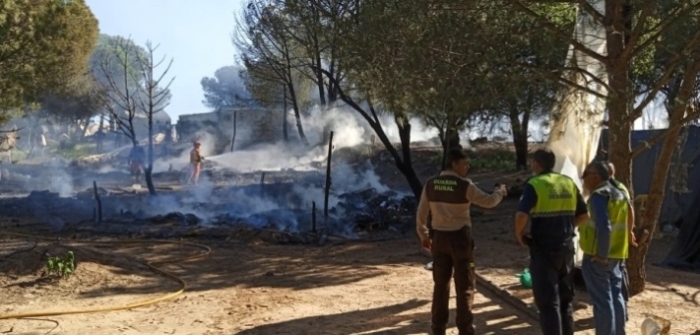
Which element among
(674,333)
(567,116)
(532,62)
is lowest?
(674,333)

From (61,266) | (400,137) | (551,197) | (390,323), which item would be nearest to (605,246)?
(551,197)

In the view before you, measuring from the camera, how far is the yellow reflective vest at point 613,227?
19.7 ft

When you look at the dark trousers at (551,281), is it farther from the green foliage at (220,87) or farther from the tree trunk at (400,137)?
the green foliage at (220,87)

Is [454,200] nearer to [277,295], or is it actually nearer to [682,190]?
[277,295]

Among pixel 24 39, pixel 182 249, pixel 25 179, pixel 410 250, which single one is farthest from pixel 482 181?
pixel 25 179

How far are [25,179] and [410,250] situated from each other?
26283 mm

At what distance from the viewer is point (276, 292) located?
945 centimetres

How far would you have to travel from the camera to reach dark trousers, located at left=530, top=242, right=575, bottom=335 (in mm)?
5895

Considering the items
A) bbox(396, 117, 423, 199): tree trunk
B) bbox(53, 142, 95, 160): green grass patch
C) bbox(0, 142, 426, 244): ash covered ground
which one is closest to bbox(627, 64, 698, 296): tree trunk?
bbox(0, 142, 426, 244): ash covered ground

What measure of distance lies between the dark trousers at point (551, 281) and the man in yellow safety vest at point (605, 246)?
17 centimetres

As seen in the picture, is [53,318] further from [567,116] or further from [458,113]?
[567,116]

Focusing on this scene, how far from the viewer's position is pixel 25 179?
114ft

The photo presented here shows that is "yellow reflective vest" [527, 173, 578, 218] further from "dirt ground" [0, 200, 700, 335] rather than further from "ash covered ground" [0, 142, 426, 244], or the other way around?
"ash covered ground" [0, 142, 426, 244]

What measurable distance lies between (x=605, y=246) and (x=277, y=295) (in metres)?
4.45
